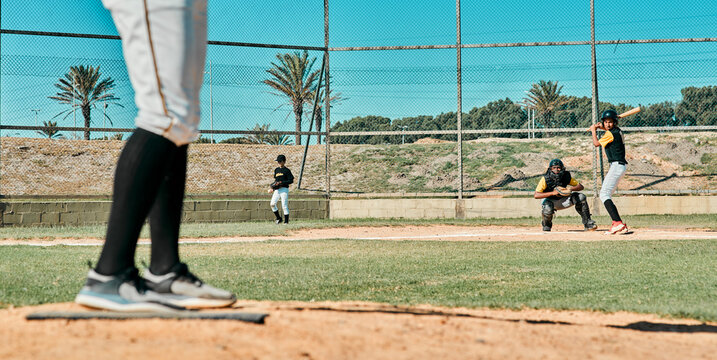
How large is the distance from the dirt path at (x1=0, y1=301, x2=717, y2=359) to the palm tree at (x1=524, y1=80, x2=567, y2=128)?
488 inches

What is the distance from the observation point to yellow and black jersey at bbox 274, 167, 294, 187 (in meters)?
14.7

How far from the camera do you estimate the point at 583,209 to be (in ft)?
38.1

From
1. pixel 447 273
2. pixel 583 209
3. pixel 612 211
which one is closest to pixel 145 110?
pixel 447 273

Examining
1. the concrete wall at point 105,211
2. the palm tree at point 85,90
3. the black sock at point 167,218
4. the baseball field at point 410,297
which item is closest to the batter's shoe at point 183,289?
the black sock at point 167,218

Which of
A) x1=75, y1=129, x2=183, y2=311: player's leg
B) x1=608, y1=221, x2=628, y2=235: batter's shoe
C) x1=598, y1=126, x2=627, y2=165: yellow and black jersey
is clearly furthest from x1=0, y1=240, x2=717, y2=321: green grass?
x1=598, y1=126, x2=627, y2=165: yellow and black jersey

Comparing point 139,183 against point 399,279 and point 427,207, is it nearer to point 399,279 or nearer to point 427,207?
point 399,279

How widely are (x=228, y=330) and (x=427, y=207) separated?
13.5 meters

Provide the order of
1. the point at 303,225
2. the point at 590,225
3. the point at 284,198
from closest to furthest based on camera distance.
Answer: the point at 590,225
the point at 303,225
the point at 284,198

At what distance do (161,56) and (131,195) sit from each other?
0.52 meters

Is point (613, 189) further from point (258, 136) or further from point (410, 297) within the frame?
point (258, 136)

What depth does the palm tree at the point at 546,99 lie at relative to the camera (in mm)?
14934

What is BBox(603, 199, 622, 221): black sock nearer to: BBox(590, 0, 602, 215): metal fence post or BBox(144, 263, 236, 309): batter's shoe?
BBox(590, 0, 602, 215): metal fence post

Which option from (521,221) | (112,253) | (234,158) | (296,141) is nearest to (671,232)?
(521,221)

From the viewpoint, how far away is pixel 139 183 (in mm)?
2408
